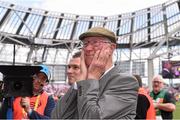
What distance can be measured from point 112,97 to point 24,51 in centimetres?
4408

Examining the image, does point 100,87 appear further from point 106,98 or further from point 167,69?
point 167,69

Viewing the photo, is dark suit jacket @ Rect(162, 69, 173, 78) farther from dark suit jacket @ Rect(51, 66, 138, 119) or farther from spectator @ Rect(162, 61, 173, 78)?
dark suit jacket @ Rect(51, 66, 138, 119)

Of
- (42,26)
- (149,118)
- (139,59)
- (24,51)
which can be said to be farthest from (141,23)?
(149,118)

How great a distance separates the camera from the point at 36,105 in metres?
4.08

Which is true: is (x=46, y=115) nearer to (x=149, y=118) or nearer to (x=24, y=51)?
(x=149, y=118)

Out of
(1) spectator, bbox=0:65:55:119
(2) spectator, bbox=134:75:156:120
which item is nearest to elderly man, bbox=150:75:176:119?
(2) spectator, bbox=134:75:156:120

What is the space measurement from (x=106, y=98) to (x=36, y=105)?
202 cm

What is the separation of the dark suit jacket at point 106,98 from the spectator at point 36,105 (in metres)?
1.37

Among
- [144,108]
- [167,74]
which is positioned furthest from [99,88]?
[167,74]

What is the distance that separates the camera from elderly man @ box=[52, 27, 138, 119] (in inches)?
84.7

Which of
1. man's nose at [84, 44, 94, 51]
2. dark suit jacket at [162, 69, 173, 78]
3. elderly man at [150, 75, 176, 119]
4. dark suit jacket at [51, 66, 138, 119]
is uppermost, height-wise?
dark suit jacket at [162, 69, 173, 78]

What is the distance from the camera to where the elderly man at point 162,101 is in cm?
637

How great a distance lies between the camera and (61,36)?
144ft

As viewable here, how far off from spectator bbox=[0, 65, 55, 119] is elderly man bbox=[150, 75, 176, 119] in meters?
2.61
